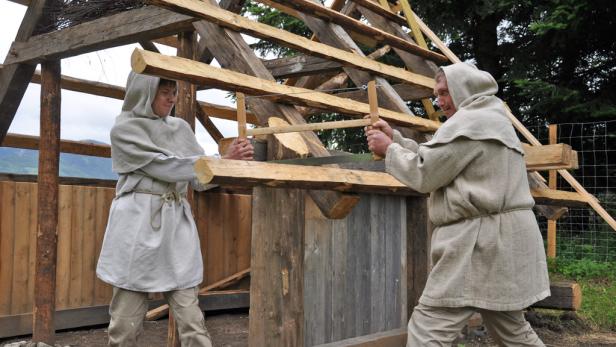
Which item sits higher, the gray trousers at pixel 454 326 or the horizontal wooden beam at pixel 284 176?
the horizontal wooden beam at pixel 284 176

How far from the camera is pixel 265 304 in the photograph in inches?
147

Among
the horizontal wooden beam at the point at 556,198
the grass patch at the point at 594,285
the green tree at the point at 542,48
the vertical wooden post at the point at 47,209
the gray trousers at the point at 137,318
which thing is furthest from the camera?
the green tree at the point at 542,48

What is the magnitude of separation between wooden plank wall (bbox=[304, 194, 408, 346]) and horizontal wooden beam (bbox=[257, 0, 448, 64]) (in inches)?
64.1

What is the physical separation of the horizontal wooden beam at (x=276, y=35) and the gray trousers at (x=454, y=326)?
7.10ft

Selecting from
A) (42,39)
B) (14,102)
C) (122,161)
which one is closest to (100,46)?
(42,39)

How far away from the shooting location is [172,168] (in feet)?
10.9

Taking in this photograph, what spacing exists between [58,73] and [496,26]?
8247 mm

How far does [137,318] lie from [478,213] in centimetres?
173

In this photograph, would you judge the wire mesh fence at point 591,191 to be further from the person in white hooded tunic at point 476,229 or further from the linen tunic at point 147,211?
the linen tunic at point 147,211

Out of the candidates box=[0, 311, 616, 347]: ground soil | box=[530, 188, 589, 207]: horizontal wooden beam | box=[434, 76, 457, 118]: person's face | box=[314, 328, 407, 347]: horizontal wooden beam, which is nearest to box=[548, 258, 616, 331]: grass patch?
box=[0, 311, 616, 347]: ground soil

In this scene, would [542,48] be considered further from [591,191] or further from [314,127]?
[314,127]

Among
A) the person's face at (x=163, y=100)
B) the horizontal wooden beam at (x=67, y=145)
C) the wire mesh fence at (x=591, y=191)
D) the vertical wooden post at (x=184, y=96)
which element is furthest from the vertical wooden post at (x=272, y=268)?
the wire mesh fence at (x=591, y=191)

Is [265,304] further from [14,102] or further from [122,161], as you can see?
[14,102]

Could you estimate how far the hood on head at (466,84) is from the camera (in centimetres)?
313
